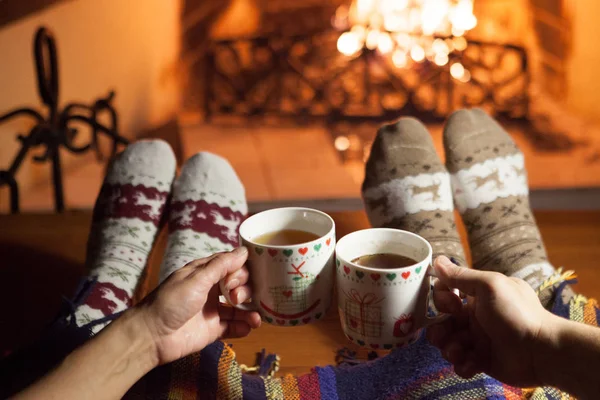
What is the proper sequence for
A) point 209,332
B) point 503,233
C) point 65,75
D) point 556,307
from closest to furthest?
point 209,332, point 556,307, point 503,233, point 65,75

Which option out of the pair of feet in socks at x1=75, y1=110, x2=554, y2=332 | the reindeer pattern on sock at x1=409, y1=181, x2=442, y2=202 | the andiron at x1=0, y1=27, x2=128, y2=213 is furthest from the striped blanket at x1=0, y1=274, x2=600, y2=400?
the andiron at x1=0, y1=27, x2=128, y2=213

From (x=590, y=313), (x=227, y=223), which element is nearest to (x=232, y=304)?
(x=227, y=223)

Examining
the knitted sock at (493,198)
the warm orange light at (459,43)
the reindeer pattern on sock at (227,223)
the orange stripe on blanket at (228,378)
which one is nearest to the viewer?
the orange stripe on blanket at (228,378)

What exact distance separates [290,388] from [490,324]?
27 cm

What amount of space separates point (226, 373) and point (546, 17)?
1618 mm

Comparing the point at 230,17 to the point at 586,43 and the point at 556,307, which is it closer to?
the point at 586,43

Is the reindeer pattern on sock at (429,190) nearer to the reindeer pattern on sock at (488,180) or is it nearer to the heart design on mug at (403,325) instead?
the reindeer pattern on sock at (488,180)

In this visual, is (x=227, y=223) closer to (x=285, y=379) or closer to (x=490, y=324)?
(x=285, y=379)

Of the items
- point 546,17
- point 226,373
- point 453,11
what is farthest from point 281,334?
point 546,17

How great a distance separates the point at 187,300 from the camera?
64 centimetres

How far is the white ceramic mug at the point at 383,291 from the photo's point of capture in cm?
62

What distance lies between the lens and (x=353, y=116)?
1912 millimetres

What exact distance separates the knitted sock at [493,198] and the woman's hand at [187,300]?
459 mm

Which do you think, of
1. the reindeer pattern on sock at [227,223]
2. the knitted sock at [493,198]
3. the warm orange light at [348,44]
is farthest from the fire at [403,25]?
the reindeer pattern on sock at [227,223]
